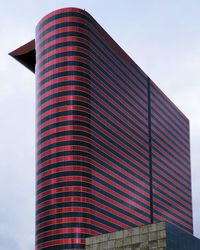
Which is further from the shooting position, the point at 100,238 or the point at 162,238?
the point at 100,238

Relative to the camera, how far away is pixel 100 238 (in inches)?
5408

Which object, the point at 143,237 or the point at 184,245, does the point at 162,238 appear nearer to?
the point at 143,237

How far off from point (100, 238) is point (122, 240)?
21.1ft

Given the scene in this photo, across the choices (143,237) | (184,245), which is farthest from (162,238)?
(184,245)

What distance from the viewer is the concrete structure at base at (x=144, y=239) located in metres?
129

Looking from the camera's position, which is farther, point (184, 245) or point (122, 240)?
point (184, 245)

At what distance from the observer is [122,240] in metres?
133

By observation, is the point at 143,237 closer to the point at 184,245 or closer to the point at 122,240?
the point at 122,240

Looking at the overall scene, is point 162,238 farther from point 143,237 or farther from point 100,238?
point 100,238

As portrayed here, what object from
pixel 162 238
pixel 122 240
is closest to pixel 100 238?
pixel 122 240

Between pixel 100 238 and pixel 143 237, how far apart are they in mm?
11240

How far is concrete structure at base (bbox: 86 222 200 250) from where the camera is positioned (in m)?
129

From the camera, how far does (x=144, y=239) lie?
427ft

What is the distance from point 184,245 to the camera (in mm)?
141500
